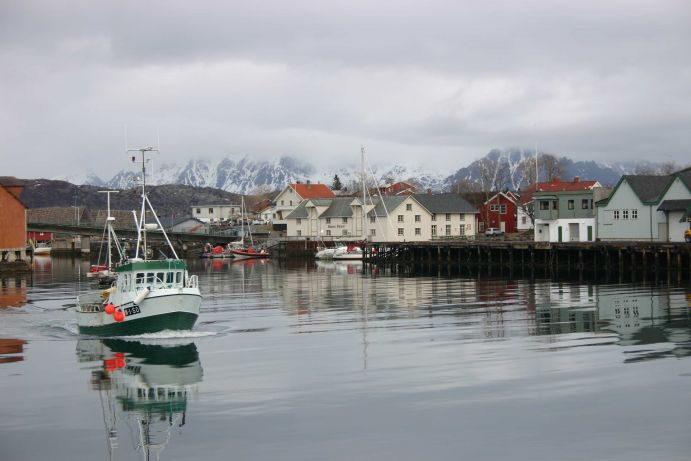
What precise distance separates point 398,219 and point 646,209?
160ft

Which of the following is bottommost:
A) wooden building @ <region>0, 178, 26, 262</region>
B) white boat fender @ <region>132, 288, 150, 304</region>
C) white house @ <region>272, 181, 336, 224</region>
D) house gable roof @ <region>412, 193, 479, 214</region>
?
white boat fender @ <region>132, 288, 150, 304</region>

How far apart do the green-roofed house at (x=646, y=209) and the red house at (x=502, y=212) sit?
49422 millimetres

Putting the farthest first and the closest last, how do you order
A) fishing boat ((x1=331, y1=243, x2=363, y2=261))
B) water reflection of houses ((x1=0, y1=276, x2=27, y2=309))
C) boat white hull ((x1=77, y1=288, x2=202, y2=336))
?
fishing boat ((x1=331, y1=243, x2=363, y2=261)), water reflection of houses ((x1=0, y1=276, x2=27, y2=309)), boat white hull ((x1=77, y1=288, x2=202, y2=336))

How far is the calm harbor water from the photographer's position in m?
22.0

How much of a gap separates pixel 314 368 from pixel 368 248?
296ft

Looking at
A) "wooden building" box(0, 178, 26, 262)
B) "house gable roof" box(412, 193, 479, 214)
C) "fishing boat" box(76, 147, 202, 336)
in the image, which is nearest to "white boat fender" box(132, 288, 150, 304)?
"fishing boat" box(76, 147, 202, 336)

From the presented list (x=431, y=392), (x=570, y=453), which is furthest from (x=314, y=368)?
(x=570, y=453)

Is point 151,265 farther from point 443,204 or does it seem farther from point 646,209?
point 443,204

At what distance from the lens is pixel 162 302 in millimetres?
38375

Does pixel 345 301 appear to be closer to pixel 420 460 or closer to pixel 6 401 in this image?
pixel 6 401

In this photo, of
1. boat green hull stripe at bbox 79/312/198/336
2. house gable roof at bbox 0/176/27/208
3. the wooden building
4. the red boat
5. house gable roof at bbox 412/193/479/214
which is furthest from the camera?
the red boat

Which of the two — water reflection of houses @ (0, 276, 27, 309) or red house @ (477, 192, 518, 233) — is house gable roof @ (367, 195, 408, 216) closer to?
red house @ (477, 192, 518, 233)

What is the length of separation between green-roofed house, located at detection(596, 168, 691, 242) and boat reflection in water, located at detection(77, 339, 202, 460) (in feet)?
197

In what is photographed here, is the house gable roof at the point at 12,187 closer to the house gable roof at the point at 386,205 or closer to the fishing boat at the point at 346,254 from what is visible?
the fishing boat at the point at 346,254
